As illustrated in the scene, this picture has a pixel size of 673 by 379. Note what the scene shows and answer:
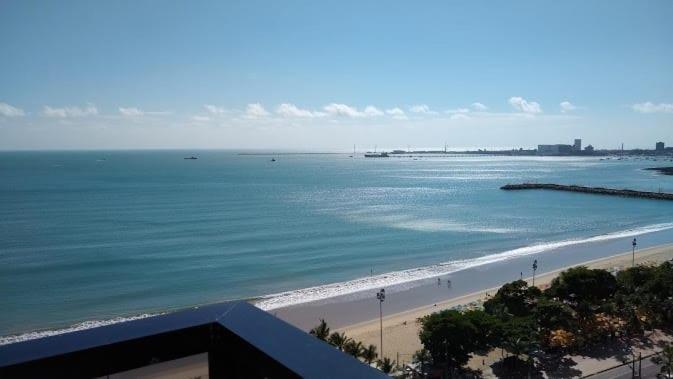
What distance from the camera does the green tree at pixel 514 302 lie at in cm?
2173

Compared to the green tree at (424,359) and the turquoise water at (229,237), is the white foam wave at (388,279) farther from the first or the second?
the green tree at (424,359)

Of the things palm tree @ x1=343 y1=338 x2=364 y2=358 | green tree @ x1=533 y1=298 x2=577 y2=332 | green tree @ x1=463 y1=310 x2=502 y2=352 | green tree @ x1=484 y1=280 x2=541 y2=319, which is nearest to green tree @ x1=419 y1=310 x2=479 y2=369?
green tree @ x1=463 y1=310 x2=502 y2=352

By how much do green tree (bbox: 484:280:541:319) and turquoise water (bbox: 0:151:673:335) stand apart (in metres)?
16.1

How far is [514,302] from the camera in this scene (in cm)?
2230

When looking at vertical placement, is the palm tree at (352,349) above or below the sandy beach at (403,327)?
above

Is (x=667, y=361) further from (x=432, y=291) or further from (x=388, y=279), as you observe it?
(x=388, y=279)

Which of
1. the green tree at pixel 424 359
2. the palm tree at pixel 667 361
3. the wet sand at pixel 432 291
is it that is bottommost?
the wet sand at pixel 432 291

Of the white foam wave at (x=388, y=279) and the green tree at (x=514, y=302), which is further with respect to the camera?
the white foam wave at (x=388, y=279)

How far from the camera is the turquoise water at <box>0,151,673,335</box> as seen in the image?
33750 mm

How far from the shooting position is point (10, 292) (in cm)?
3362

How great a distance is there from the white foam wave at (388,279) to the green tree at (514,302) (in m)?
13.1

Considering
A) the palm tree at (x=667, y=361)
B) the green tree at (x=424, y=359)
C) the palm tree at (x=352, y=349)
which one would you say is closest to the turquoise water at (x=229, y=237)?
the green tree at (x=424, y=359)

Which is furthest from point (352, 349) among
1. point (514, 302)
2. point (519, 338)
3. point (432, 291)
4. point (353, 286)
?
point (432, 291)

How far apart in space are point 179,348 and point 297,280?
108ft
